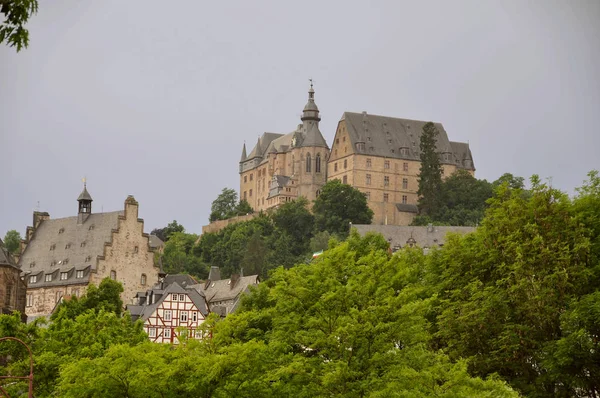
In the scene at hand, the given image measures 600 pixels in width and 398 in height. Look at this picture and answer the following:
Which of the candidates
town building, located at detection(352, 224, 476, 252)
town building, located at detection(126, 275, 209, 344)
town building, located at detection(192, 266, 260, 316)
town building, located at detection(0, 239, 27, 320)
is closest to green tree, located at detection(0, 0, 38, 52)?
town building, located at detection(0, 239, 27, 320)

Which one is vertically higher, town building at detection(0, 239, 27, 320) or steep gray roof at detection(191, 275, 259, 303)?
steep gray roof at detection(191, 275, 259, 303)

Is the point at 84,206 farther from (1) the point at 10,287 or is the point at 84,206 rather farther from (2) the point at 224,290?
(1) the point at 10,287

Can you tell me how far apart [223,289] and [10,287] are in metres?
50.8

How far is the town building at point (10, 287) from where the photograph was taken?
10362cm

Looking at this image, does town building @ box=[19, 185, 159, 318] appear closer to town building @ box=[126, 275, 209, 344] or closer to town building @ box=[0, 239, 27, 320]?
town building @ box=[126, 275, 209, 344]

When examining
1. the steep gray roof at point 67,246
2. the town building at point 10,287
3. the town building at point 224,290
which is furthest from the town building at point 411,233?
the town building at point 10,287

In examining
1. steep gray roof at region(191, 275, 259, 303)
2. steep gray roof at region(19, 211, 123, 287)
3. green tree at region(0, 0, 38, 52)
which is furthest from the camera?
steep gray roof at region(19, 211, 123, 287)

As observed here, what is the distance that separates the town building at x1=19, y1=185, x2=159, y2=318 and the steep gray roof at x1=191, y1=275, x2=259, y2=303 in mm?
6777

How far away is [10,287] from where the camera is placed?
10531 cm

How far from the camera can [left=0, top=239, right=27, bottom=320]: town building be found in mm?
103625

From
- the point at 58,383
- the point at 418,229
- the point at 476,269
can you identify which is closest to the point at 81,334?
the point at 58,383

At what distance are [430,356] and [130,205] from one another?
327 feet

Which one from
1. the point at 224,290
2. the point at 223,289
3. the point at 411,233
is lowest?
the point at 224,290

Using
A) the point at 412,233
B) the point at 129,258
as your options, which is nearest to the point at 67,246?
the point at 129,258
